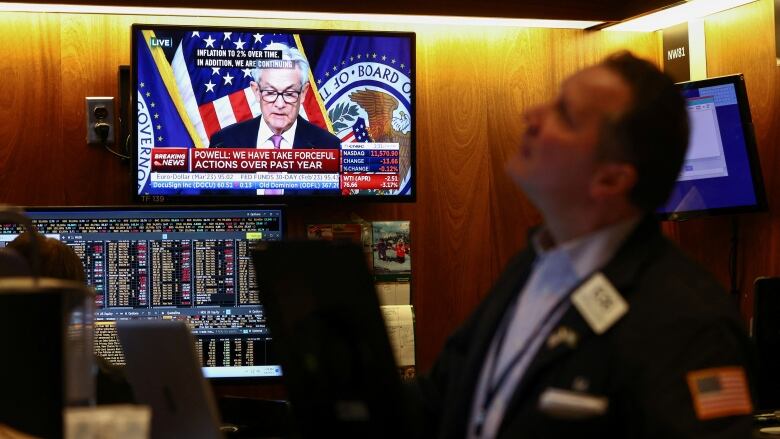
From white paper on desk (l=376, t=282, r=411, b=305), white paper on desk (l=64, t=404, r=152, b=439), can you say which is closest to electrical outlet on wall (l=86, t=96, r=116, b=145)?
white paper on desk (l=376, t=282, r=411, b=305)

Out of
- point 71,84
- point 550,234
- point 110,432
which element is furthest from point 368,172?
point 110,432

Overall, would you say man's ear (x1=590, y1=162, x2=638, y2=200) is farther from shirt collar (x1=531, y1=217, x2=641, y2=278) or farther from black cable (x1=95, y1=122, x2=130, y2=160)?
black cable (x1=95, y1=122, x2=130, y2=160)

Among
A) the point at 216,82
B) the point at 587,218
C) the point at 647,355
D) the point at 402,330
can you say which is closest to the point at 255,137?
the point at 216,82

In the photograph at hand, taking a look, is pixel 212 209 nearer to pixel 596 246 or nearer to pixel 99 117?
pixel 99 117

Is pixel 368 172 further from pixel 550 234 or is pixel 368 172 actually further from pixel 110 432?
pixel 110 432

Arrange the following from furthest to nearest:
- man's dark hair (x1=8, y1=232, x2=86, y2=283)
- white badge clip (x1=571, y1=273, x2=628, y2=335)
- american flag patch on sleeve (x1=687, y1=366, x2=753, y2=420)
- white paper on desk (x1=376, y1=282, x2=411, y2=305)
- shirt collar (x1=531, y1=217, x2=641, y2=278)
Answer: white paper on desk (x1=376, y1=282, x2=411, y2=305) < man's dark hair (x1=8, y1=232, x2=86, y2=283) < shirt collar (x1=531, y1=217, x2=641, y2=278) < white badge clip (x1=571, y1=273, x2=628, y2=335) < american flag patch on sleeve (x1=687, y1=366, x2=753, y2=420)

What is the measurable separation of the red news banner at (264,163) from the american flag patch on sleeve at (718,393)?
233cm

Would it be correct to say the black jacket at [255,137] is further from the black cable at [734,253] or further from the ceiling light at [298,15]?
the black cable at [734,253]

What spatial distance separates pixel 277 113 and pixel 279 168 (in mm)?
184

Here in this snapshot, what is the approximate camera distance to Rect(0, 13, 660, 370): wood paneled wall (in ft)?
11.6

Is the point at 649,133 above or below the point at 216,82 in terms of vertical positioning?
below

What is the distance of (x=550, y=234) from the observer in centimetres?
169

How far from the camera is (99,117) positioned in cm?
352

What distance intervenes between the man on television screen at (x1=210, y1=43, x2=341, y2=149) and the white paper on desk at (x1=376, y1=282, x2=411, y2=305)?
578 mm
